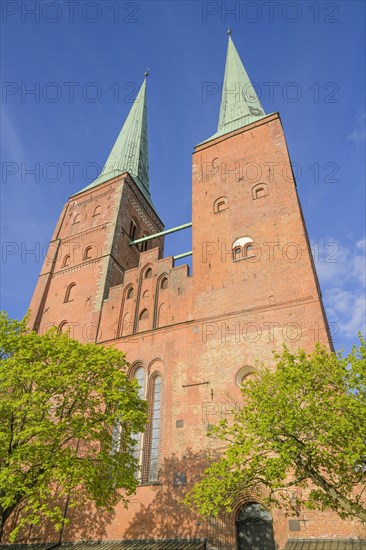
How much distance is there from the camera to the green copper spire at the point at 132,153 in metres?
34.1

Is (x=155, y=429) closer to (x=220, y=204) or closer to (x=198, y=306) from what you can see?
(x=198, y=306)

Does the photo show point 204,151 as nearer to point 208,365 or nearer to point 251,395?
point 208,365

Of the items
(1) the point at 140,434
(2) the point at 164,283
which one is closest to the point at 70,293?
(2) the point at 164,283

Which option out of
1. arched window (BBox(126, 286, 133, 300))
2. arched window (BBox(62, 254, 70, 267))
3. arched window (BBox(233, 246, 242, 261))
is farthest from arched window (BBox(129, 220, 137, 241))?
arched window (BBox(233, 246, 242, 261))

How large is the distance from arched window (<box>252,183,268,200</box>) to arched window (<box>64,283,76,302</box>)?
1253 centimetres

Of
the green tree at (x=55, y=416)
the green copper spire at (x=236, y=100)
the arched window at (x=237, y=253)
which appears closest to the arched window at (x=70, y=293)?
the green tree at (x=55, y=416)

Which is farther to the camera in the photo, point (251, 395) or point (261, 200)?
point (261, 200)

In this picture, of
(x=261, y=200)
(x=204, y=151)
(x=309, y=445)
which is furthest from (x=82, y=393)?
(x=204, y=151)

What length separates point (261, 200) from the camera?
21.8 metres

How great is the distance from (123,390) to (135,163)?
26.1m

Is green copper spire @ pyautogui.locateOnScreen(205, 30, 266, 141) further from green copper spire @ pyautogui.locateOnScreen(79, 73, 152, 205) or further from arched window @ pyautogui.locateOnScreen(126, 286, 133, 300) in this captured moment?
arched window @ pyautogui.locateOnScreen(126, 286, 133, 300)

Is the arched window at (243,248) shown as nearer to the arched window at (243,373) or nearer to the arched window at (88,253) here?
the arched window at (243,373)

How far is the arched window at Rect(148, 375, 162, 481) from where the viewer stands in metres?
16.1

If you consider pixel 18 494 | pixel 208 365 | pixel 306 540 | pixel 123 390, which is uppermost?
pixel 208 365
